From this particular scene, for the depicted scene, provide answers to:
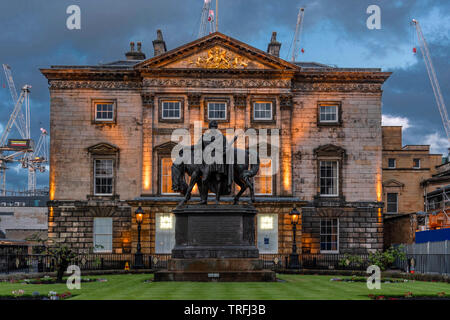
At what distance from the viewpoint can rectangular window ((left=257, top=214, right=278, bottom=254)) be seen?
44156mm

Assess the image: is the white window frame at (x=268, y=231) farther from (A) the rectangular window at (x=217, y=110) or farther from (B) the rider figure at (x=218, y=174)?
(B) the rider figure at (x=218, y=174)

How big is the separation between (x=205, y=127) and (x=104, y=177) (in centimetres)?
803

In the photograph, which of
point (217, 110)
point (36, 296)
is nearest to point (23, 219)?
point (217, 110)

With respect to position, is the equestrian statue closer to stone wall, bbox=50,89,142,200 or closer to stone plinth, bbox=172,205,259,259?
stone plinth, bbox=172,205,259,259

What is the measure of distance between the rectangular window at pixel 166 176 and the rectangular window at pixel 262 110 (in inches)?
280

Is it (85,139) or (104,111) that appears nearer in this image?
(85,139)

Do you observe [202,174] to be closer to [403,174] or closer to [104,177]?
[104,177]

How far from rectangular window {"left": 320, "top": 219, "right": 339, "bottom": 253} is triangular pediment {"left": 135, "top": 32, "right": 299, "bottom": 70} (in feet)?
37.3

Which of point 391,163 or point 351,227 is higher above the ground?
point 391,163

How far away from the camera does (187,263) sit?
22.8 metres

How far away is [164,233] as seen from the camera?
44156 millimetres

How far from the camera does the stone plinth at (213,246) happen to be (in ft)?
74.5
